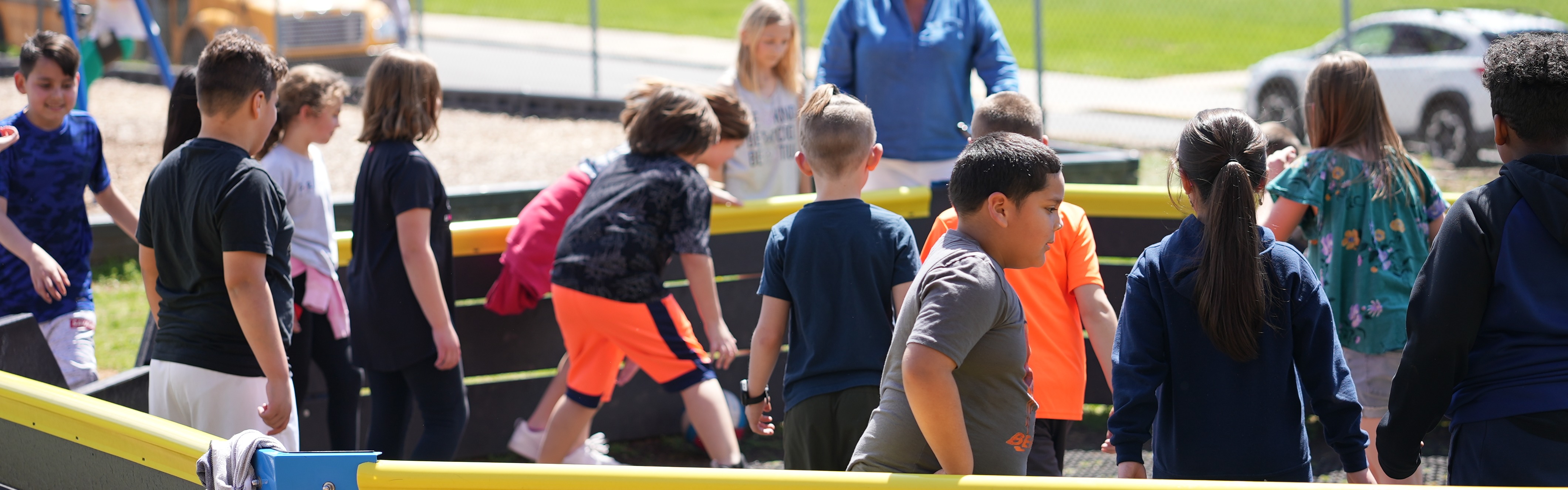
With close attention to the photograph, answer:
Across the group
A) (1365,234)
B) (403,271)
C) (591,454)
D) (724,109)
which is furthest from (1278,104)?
(403,271)

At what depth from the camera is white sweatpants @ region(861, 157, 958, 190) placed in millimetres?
5484

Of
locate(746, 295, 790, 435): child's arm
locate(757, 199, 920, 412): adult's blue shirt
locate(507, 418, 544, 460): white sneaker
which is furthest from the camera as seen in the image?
locate(507, 418, 544, 460): white sneaker

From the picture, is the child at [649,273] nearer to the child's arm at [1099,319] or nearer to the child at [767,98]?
the child's arm at [1099,319]

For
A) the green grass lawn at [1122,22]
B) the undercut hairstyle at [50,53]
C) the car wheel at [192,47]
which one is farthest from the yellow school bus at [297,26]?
the undercut hairstyle at [50,53]

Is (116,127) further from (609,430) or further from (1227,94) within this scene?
(1227,94)

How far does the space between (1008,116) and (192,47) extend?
17.7 metres

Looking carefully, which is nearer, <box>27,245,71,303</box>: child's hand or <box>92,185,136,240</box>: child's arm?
<box>27,245,71,303</box>: child's hand

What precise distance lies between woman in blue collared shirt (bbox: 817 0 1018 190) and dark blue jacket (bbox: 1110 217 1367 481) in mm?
2838

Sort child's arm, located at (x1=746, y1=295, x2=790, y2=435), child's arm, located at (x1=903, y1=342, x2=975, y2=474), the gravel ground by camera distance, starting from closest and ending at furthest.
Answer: child's arm, located at (x1=903, y1=342, x2=975, y2=474)
child's arm, located at (x1=746, y1=295, x2=790, y2=435)
the gravel ground

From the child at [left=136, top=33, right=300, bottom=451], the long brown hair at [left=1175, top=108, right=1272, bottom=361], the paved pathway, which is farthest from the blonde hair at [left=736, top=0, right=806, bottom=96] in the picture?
the paved pathway

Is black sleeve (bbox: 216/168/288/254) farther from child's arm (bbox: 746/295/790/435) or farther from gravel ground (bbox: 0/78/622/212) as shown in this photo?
gravel ground (bbox: 0/78/622/212)

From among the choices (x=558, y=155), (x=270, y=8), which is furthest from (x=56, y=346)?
(x=270, y=8)

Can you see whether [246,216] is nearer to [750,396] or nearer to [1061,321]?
[750,396]

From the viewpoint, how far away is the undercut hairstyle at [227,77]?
319 cm
